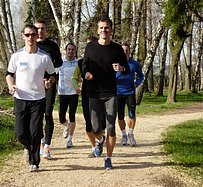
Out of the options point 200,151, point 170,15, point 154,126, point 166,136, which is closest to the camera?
point 200,151

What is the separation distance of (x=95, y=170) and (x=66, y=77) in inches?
98.7

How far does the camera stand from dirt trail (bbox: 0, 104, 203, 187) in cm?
639

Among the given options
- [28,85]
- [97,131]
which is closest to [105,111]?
[97,131]

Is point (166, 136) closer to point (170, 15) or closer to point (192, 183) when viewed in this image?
point (192, 183)

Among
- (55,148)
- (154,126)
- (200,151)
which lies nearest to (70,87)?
(55,148)

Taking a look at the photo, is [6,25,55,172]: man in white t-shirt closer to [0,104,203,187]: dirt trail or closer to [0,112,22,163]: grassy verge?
[0,104,203,187]: dirt trail

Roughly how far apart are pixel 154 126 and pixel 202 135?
2.33 meters

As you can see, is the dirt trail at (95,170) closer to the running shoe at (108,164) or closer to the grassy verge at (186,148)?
the running shoe at (108,164)

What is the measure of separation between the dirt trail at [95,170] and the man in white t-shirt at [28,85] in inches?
24.6

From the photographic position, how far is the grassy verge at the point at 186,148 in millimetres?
7457

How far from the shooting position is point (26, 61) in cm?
659

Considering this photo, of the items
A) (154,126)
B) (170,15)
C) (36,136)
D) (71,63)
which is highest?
(170,15)

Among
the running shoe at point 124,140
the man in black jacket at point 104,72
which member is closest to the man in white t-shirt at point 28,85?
the man in black jacket at point 104,72

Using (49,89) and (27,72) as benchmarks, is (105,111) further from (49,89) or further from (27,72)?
(27,72)
